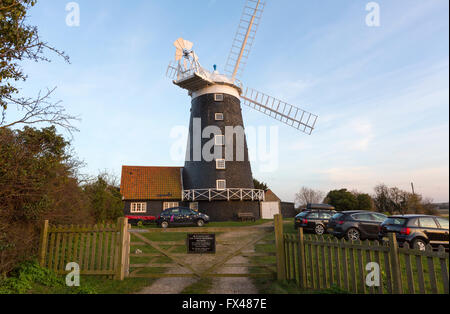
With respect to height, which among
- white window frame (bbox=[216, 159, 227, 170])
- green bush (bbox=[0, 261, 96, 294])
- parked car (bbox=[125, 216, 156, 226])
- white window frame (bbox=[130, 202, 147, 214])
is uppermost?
white window frame (bbox=[216, 159, 227, 170])

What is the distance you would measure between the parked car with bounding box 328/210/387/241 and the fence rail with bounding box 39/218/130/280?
9802mm

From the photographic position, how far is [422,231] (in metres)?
9.73

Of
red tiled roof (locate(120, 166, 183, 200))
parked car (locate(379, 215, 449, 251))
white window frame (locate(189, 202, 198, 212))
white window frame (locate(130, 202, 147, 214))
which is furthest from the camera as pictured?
red tiled roof (locate(120, 166, 183, 200))

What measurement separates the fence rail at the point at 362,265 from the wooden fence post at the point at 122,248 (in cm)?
411

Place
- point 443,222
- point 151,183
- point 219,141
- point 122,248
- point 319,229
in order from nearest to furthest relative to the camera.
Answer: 1. point 122,248
2. point 443,222
3. point 319,229
4. point 219,141
5. point 151,183

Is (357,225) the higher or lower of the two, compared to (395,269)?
higher

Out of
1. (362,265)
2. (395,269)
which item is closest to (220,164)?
(362,265)

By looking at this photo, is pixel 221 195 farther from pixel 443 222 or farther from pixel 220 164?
pixel 443 222

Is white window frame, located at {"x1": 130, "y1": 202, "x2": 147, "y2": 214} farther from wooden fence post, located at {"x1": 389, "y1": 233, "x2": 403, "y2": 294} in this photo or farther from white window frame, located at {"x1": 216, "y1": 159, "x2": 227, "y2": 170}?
wooden fence post, located at {"x1": 389, "y1": 233, "x2": 403, "y2": 294}

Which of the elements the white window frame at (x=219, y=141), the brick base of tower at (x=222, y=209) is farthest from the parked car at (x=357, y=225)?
the white window frame at (x=219, y=141)

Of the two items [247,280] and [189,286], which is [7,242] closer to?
[189,286]

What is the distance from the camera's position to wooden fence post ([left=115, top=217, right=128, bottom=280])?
6.88 m

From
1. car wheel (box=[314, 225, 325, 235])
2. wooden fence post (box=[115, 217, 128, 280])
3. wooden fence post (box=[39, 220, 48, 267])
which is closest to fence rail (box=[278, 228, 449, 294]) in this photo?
wooden fence post (box=[115, 217, 128, 280])

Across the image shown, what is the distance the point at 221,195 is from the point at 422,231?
55.9ft
